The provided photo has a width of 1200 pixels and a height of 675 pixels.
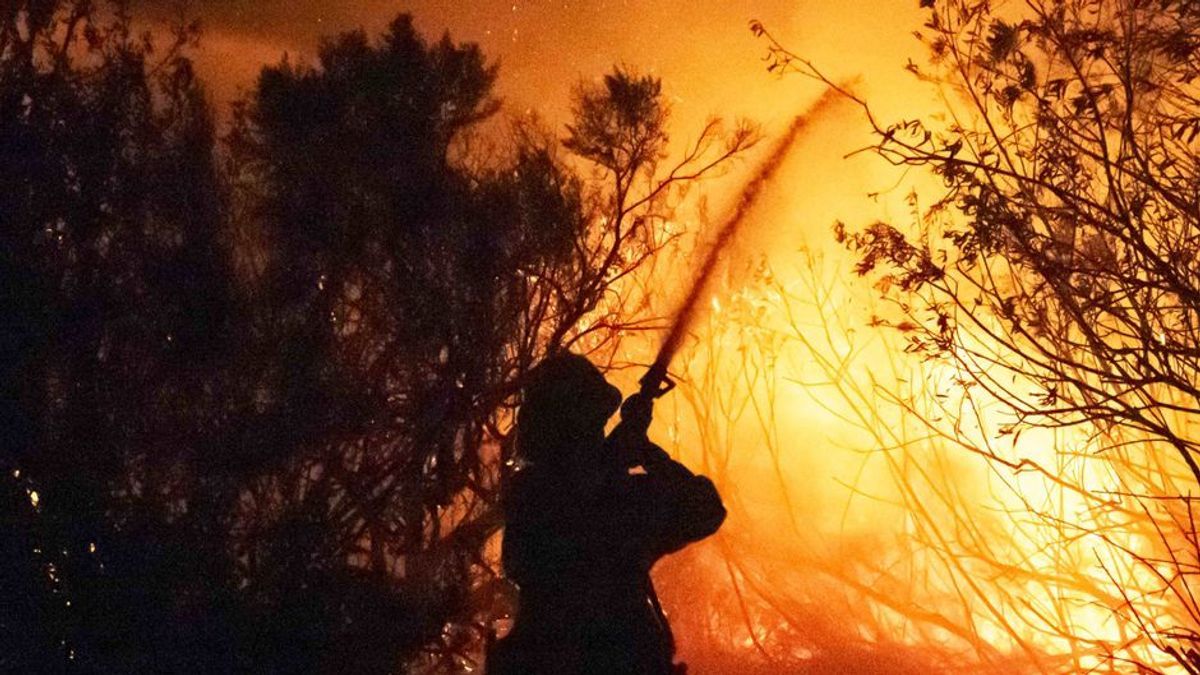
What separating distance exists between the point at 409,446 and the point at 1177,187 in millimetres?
4757

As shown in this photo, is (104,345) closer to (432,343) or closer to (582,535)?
(432,343)

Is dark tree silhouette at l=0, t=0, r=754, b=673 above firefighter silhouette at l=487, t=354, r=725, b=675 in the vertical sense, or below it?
above

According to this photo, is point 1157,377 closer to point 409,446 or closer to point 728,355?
point 409,446

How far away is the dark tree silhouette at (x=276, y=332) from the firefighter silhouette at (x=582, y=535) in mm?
3061

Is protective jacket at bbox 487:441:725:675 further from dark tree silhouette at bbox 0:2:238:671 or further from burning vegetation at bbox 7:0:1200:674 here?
dark tree silhouette at bbox 0:2:238:671

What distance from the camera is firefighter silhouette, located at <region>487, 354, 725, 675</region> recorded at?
3650 millimetres

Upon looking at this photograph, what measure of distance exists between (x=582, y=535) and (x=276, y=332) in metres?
3.81

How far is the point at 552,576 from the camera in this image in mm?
3666

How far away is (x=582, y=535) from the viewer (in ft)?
12.0

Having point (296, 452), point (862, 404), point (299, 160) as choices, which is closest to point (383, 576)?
point (296, 452)

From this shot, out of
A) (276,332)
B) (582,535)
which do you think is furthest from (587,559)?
(276,332)

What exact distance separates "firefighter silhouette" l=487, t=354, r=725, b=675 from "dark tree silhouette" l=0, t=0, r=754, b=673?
3.06 meters

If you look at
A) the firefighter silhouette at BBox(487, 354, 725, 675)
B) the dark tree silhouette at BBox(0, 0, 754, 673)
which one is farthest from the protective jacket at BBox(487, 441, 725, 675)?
the dark tree silhouette at BBox(0, 0, 754, 673)

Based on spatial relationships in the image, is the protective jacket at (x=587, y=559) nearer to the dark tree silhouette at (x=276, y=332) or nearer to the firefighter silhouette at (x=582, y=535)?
the firefighter silhouette at (x=582, y=535)
